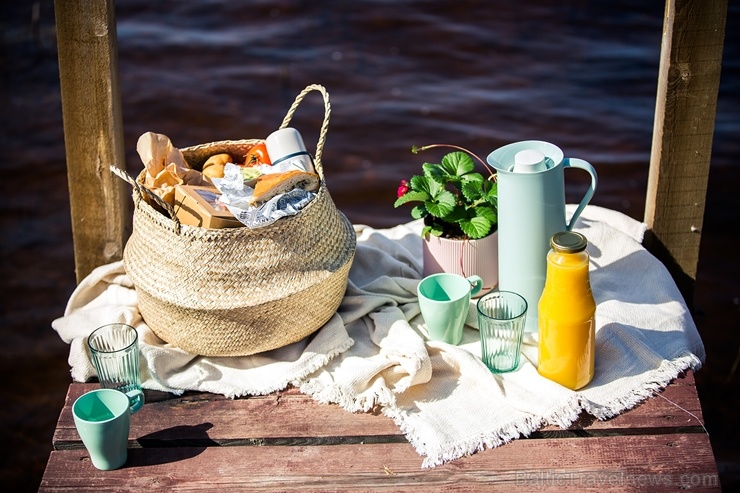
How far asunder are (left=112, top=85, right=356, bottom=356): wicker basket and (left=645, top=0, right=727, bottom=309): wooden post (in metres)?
0.84

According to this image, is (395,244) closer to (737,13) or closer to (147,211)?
(147,211)

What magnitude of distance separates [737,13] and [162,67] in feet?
9.48

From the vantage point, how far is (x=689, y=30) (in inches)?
75.9

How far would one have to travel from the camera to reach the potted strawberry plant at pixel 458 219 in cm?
186

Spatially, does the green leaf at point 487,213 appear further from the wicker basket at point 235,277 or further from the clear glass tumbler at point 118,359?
the clear glass tumbler at point 118,359

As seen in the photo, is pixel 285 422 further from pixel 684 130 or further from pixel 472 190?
pixel 684 130

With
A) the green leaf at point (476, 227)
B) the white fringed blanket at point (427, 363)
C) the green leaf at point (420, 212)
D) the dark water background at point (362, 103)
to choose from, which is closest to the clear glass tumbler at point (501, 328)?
the white fringed blanket at point (427, 363)

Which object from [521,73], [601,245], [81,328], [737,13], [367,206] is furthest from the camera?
[737,13]

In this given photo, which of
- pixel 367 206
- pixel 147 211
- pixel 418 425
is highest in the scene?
pixel 147 211

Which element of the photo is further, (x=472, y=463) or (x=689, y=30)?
(x=689, y=30)

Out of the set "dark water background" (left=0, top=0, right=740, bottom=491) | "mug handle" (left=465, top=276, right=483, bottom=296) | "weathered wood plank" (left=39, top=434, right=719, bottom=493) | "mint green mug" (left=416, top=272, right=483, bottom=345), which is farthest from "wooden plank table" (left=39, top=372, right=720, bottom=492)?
"dark water background" (left=0, top=0, right=740, bottom=491)

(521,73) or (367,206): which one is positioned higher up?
(521,73)

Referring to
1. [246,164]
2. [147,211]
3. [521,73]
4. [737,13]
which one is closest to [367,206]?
[521,73]

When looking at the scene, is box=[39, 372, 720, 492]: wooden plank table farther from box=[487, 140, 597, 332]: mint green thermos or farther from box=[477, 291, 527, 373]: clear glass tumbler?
box=[487, 140, 597, 332]: mint green thermos
